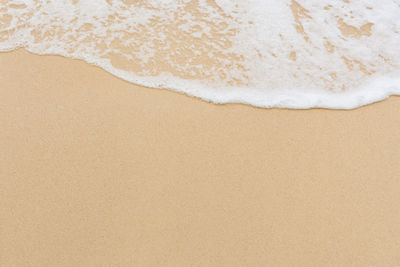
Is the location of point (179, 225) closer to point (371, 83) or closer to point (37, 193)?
point (37, 193)

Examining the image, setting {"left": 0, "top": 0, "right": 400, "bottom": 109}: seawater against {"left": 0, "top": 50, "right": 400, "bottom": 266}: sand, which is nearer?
{"left": 0, "top": 50, "right": 400, "bottom": 266}: sand

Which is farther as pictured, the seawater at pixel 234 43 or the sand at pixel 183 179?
the seawater at pixel 234 43

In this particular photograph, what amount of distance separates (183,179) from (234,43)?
3.74 feet

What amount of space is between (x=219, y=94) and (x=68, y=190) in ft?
3.22

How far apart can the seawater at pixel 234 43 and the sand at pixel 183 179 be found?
0.49ft

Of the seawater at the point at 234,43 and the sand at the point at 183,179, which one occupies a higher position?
the seawater at the point at 234,43

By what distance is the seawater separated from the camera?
2.01m

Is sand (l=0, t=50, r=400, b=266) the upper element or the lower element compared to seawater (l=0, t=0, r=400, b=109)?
lower

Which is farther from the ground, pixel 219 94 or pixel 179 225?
pixel 219 94

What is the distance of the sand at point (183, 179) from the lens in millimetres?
1367

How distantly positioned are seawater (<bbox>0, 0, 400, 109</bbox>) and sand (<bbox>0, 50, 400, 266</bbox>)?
15 centimetres

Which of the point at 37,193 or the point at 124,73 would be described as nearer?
the point at 37,193

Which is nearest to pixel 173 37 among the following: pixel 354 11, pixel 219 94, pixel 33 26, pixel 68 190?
pixel 219 94

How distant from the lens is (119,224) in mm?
1406
